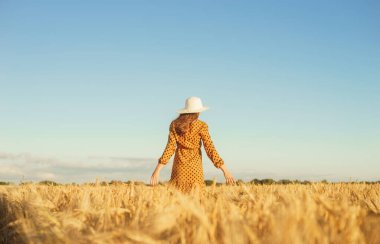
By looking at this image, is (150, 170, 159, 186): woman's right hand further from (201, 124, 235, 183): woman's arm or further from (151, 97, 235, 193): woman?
(201, 124, 235, 183): woman's arm

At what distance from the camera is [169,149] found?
710 cm

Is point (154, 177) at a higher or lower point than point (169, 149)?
lower

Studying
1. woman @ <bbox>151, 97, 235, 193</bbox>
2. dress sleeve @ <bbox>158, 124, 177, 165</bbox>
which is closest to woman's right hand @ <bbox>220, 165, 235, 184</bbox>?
woman @ <bbox>151, 97, 235, 193</bbox>

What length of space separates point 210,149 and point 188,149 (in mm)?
363

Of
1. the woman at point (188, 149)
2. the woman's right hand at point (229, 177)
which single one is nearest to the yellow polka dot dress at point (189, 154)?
the woman at point (188, 149)

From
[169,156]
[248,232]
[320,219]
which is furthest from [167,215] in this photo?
[169,156]

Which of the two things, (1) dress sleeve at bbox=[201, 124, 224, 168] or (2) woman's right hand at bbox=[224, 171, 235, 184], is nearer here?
(2) woman's right hand at bbox=[224, 171, 235, 184]

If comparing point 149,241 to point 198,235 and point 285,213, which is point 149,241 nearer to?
point 198,235

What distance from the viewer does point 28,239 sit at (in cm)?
204

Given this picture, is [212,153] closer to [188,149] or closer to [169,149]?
[188,149]

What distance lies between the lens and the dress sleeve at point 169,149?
7023 millimetres

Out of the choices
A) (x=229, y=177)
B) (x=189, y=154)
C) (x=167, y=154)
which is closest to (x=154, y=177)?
(x=167, y=154)

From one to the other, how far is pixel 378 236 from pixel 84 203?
5.50 feet

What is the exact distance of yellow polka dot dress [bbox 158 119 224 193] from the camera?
7043mm
